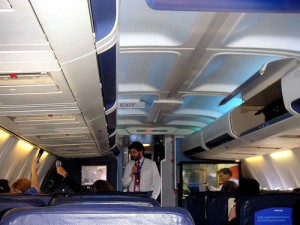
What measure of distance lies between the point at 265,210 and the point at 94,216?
95.7 inches

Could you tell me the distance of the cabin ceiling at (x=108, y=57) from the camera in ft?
7.43

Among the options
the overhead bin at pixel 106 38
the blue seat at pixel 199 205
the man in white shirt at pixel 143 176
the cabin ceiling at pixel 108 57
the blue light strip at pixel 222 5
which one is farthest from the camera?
the blue seat at pixel 199 205

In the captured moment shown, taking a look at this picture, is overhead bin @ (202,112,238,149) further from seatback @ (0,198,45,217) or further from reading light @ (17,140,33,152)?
seatback @ (0,198,45,217)

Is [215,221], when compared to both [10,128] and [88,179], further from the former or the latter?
[88,179]

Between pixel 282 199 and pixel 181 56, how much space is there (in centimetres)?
186

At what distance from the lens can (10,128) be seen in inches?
229

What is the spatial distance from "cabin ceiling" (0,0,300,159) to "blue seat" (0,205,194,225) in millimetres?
892

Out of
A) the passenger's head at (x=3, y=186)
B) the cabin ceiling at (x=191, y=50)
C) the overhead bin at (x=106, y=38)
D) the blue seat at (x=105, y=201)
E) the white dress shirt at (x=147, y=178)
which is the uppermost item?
the cabin ceiling at (x=191, y=50)

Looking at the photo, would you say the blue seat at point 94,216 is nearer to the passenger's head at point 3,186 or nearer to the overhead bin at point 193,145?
the passenger's head at point 3,186

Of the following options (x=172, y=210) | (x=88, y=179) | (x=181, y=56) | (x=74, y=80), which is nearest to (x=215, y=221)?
(x=181, y=56)

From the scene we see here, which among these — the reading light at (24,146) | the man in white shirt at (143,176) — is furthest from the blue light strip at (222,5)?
the reading light at (24,146)

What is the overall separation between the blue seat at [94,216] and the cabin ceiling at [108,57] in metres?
0.89

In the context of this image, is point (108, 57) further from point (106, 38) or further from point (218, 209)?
point (218, 209)

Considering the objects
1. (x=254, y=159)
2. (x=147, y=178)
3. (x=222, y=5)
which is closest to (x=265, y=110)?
(x=147, y=178)
